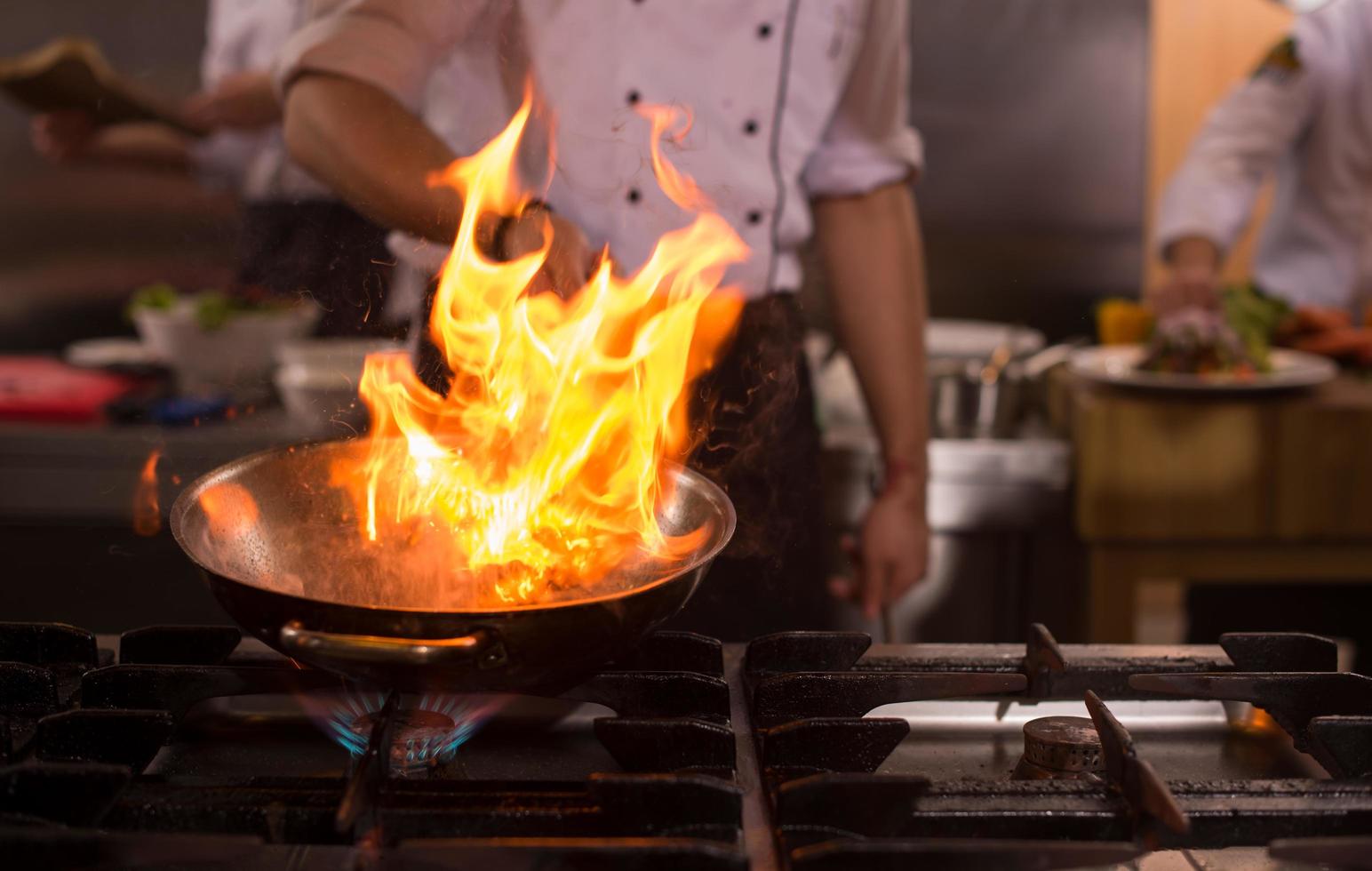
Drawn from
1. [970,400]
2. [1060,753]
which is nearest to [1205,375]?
[970,400]

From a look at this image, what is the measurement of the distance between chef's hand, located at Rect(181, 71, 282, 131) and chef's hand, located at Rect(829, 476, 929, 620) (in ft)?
5.02

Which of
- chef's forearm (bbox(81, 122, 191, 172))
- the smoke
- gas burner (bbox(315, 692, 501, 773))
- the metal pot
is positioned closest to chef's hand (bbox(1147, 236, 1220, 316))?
the metal pot

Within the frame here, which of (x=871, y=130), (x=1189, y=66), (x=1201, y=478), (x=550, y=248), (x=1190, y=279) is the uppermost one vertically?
(x=1189, y=66)

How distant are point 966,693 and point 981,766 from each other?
57 mm

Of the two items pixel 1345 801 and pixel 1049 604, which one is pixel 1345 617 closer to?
pixel 1049 604

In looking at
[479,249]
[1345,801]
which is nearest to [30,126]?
[479,249]

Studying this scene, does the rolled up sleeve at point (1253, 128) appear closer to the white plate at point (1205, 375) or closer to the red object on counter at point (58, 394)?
the white plate at point (1205, 375)

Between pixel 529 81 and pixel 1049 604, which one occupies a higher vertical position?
pixel 529 81

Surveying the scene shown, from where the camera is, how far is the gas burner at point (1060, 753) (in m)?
0.89

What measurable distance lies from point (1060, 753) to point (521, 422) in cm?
54

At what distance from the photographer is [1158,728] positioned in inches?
39.4

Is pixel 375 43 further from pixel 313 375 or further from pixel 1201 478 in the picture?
pixel 1201 478

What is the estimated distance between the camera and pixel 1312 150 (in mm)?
2963

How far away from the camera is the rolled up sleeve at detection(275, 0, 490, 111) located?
3.93ft
